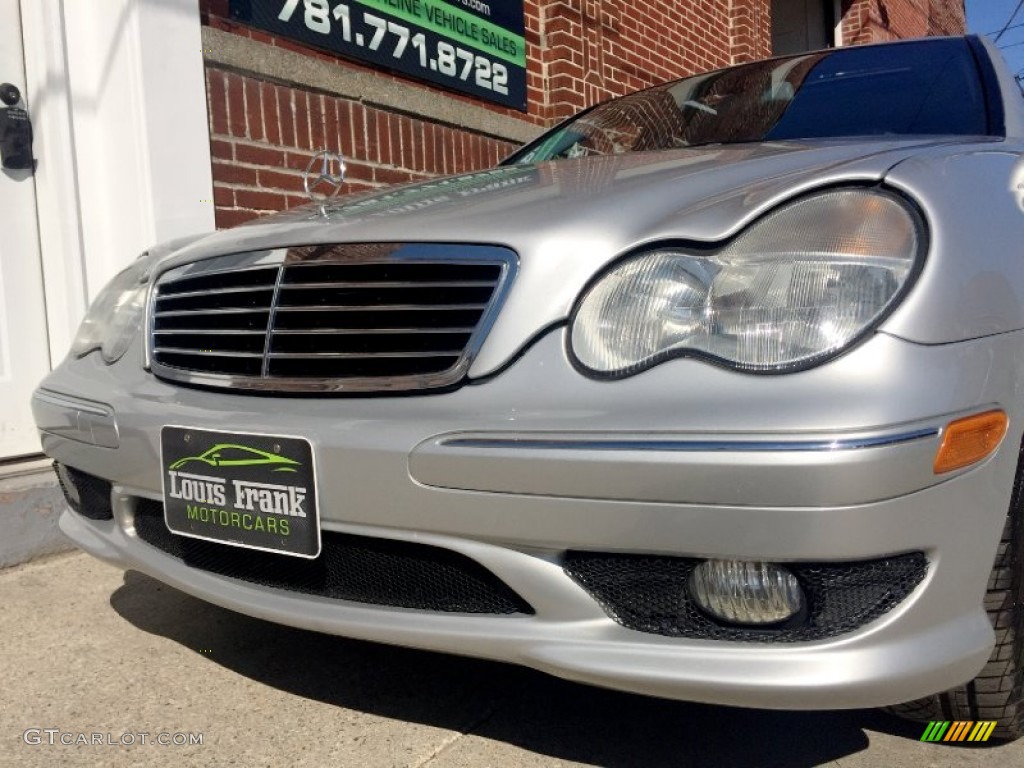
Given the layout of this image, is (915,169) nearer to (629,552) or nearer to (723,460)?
(723,460)

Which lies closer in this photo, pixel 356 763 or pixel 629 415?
pixel 629 415

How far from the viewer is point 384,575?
157cm

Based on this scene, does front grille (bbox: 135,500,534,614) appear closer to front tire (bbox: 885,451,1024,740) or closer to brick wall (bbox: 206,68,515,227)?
front tire (bbox: 885,451,1024,740)

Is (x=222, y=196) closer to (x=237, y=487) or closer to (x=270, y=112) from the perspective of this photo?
(x=270, y=112)

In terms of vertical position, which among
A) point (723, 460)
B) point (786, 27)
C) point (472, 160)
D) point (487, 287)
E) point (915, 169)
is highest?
point (786, 27)

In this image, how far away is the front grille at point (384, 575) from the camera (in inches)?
58.7

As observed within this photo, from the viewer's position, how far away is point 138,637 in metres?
2.20

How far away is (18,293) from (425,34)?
2.39 meters

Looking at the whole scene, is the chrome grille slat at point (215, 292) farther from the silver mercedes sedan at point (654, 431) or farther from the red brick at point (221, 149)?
the red brick at point (221, 149)

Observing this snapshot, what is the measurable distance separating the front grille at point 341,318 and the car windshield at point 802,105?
1.09 metres

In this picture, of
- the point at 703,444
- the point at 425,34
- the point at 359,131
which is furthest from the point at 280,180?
the point at 703,444

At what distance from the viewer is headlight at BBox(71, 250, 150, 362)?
2.07 metres

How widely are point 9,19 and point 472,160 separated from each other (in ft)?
7.79

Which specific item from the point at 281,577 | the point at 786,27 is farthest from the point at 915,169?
the point at 786,27
